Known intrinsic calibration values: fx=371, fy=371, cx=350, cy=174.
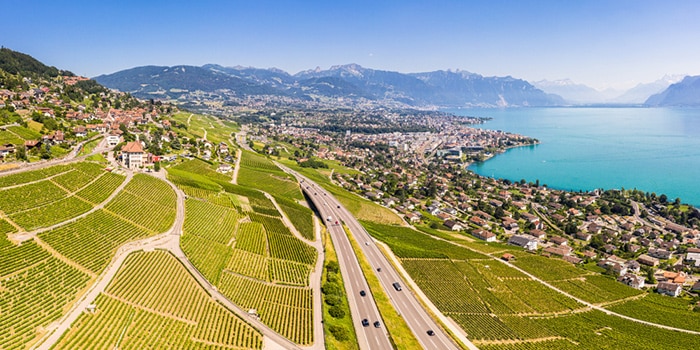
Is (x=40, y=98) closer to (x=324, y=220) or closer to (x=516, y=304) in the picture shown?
(x=324, y=220)

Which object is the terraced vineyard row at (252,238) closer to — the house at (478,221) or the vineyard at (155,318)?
the vineyard at (155,318)

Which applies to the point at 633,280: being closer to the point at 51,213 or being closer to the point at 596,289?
the point at 596,289

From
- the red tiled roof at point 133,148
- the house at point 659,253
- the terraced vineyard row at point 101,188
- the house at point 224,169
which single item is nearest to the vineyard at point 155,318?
the terraced vineyard row at point 101,188

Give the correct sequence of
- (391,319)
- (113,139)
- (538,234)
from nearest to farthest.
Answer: (391,319) < (113,139) < (538,234)

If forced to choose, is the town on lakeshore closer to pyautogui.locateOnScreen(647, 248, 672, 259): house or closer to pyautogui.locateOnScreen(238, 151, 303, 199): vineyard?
pyautogui.locateOnScreen(647, 248, 672, 259): house

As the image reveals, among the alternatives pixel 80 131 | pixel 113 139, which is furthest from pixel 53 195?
pixel 80 131

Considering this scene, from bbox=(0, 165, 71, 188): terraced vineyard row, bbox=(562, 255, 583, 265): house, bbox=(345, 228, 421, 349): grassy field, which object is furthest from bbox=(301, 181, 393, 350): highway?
bbox=(562, 255, 583, 265): house
